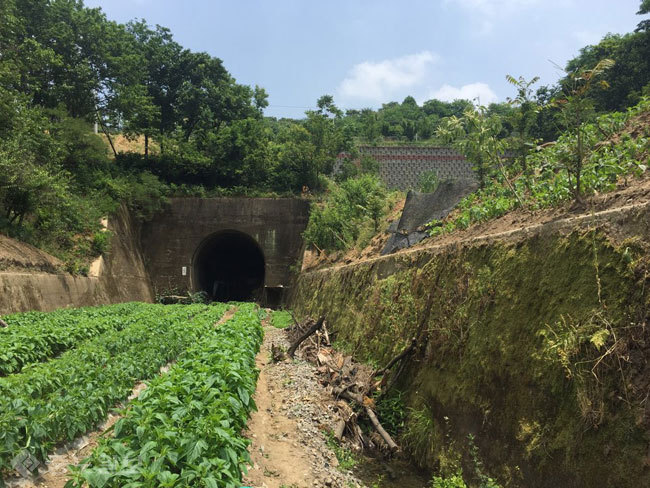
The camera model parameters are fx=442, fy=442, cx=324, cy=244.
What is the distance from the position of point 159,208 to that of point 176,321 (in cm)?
1707

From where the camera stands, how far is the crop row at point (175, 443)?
290 centimetres

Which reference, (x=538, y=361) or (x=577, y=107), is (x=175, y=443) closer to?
(x=538, y=361)

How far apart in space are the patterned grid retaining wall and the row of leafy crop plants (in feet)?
94.5

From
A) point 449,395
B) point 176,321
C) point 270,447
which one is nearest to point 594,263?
point 449,395

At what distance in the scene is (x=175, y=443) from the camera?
3.35 meters

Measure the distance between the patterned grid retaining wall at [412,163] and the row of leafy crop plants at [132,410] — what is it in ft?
94.5

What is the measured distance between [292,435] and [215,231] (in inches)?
972

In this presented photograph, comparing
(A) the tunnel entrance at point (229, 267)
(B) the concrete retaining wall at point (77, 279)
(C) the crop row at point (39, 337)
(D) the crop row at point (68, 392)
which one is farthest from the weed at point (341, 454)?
(A) the tunnel entrance at point (229, 267)

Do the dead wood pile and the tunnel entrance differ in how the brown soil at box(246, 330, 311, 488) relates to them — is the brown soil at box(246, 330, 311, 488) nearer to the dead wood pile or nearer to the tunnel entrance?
the dead wood pile

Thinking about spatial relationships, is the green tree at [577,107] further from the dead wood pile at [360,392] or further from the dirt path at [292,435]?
the dirt path at [292,435]

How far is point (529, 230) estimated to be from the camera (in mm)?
5172

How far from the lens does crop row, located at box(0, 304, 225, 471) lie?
430cm

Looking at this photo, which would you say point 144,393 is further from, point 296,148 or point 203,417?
point 296,148

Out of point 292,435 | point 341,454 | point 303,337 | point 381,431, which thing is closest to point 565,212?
point 381,431
